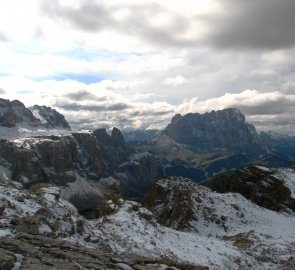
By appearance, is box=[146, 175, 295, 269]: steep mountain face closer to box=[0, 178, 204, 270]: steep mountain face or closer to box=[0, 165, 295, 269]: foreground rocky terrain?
box=[0, 165, 295, 269]: foreground rocky terrain

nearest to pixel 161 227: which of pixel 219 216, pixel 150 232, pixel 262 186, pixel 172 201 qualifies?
pixel 150 232

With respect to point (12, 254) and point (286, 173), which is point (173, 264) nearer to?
point (12, 254)

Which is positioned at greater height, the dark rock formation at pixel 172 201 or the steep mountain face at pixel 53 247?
the steep mountain face at pixel 53 247

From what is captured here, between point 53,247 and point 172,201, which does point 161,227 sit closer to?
point 53,247

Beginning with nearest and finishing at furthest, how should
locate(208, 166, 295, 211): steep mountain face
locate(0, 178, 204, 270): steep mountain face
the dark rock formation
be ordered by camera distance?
locate(0, 178, 204, 270): steep mountain face, the dark rock formation, locate(208, 166, 295, 211): steep mountain face

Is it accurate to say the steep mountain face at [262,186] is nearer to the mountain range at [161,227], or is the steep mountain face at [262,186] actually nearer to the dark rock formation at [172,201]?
the mountain range at [161,227]

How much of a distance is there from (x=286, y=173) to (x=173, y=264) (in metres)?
88.2

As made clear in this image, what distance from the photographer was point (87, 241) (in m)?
30.5

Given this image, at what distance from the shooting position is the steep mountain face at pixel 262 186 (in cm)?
8862

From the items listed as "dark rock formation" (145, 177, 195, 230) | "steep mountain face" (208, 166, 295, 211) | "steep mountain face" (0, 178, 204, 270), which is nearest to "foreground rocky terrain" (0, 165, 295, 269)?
"steep mountain face" (0, 178, 204, 270)

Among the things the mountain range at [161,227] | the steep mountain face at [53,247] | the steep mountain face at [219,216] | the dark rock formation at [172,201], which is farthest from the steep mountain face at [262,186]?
the steep mountain face at [53,247]

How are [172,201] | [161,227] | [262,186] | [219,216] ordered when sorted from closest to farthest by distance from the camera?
[161,227], [219,216], [172,201], [262,186]

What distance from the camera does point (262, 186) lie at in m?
95.5

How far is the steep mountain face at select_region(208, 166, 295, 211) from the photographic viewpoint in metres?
88.6
